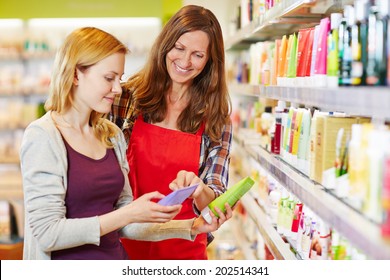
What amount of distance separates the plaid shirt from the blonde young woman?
561mm

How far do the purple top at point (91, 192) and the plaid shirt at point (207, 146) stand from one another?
63 centimetres

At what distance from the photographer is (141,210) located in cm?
200

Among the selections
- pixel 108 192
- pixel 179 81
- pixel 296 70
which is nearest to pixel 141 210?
pixel 108 192

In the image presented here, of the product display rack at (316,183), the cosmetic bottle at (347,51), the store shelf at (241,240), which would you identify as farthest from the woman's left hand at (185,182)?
the store shelf at (241,240)

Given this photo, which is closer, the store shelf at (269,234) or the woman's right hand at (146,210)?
the woman's right hand at (146,210)

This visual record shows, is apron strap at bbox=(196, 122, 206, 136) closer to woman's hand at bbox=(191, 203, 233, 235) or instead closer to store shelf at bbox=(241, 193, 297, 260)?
woman's hand at bbox=(191, 203, 233, 235)

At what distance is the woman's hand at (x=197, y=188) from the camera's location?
7.54ft

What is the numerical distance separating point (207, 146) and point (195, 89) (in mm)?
243

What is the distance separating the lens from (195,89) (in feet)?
9.07

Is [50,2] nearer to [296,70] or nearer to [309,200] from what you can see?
[296,70]

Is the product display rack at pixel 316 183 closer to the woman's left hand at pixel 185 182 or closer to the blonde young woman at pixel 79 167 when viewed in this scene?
the woman's left hand at pixel 185 182

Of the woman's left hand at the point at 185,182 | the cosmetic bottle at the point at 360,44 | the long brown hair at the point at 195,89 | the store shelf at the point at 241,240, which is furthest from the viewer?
the store shelf at the point at 241,240

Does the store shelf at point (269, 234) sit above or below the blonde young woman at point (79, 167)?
below

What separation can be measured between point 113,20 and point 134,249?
5.36 metres
